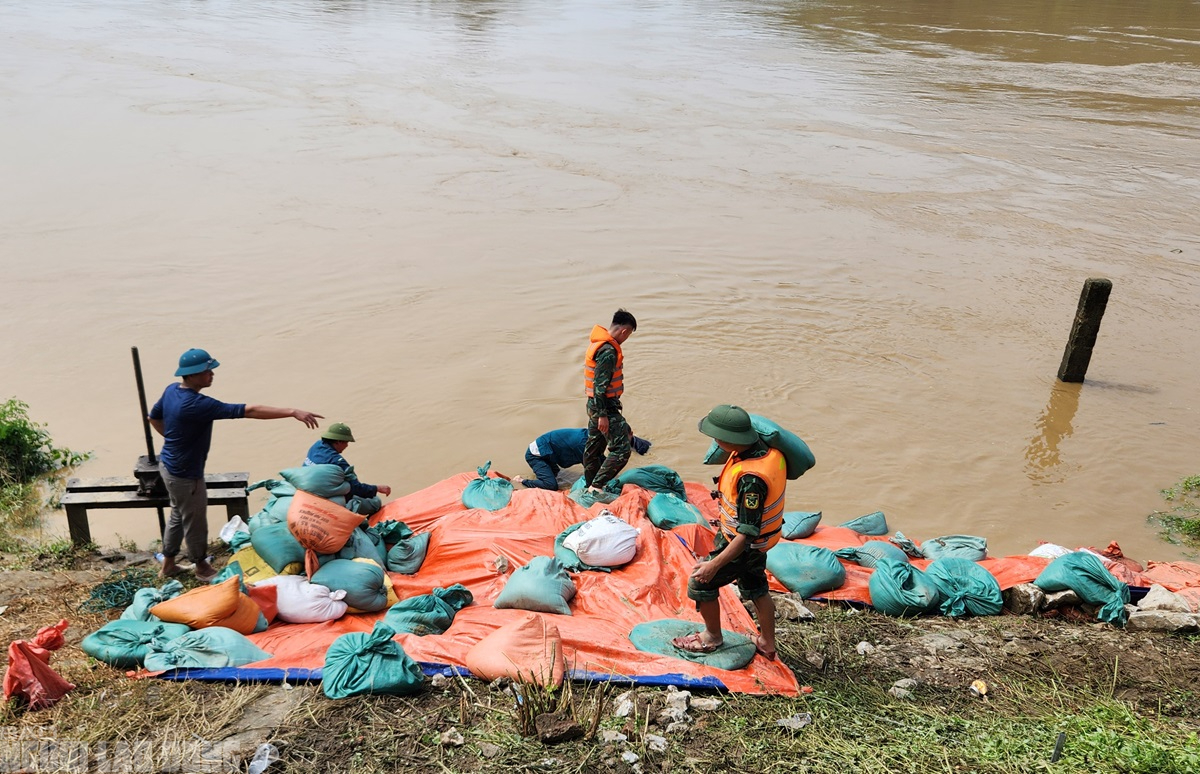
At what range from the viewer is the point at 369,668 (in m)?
3.71

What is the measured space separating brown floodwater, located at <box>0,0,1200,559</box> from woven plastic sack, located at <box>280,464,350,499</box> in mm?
1736

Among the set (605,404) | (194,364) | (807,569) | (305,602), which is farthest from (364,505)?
(807,569)

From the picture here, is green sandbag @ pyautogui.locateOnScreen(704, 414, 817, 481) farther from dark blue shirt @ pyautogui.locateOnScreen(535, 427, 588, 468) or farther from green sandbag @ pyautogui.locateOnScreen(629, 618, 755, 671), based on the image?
dark blue shirt @ pyautogui.locateOnScreen(535, 427, 588, 468)

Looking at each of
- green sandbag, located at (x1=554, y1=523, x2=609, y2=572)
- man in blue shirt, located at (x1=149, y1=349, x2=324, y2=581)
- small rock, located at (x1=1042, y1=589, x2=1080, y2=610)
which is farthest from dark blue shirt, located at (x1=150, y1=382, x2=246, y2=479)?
small rock, located at (x1=1042, y1=589, x2=1080, y2=610)

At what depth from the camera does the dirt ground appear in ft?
11.1

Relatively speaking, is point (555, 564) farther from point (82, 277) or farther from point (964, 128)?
point (964, 128)

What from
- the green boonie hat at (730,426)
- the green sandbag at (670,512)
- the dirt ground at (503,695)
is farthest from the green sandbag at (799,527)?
the green boonie hat at (730,426)

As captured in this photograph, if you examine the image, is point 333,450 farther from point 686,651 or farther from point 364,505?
point 686,651

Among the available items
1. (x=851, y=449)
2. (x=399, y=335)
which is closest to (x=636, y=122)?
(x=399, y=335)

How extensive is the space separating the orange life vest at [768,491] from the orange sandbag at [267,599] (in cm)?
221

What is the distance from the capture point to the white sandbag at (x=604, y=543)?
5.06 meters

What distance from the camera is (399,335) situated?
9562mm

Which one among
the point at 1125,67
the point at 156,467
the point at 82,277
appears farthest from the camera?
the point at 1125,67

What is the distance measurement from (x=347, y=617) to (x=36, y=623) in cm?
141
